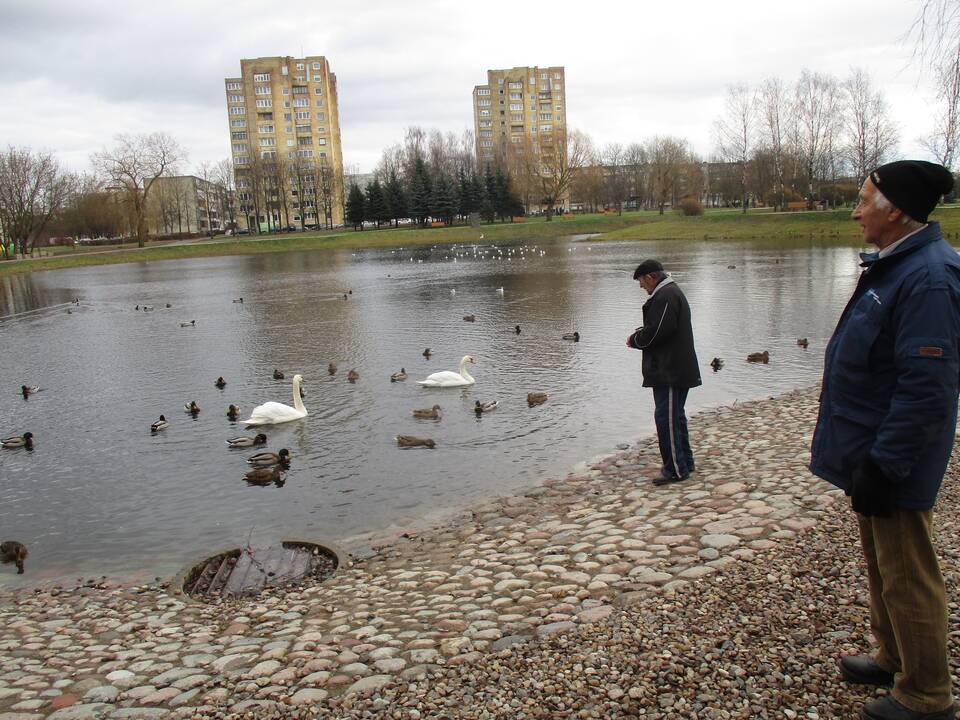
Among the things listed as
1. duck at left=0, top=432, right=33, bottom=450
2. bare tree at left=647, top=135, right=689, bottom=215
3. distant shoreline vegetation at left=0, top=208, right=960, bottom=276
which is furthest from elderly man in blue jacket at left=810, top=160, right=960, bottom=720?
bare tree at left=647, top=135, right=689, bottom=215

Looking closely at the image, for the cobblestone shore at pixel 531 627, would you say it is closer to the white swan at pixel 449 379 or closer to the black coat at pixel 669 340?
the black coat at pixel 669 340

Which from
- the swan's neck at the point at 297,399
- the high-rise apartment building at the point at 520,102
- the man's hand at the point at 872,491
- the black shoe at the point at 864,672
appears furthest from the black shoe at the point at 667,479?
the high-rise apartment building at the point at 520,102

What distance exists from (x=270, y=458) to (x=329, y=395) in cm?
448

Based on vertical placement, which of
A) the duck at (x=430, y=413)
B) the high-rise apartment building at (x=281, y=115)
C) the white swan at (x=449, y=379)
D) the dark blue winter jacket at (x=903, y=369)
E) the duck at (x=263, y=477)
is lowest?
the duck at (x=263, y=477)

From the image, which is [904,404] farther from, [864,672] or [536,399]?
[536,399]

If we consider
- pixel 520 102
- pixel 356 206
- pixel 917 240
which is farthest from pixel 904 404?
pixel 520 102

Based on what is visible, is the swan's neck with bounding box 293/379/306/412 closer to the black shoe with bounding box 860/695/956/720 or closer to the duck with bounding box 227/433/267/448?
the duck with bounding box 227/433/267/448

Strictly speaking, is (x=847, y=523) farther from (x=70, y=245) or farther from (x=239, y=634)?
(x=70, y=245)

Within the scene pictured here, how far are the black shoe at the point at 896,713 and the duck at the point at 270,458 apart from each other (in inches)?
336

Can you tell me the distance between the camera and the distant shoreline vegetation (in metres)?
58.1

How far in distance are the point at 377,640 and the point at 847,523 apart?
3.80 metres

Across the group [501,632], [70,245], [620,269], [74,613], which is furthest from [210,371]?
[70,245]

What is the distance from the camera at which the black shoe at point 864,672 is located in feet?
12.0

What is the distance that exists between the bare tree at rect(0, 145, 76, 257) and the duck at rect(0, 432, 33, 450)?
247ft
